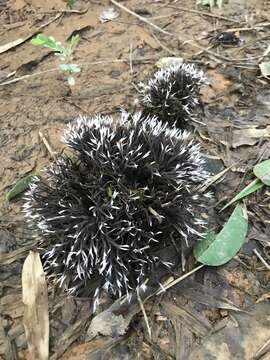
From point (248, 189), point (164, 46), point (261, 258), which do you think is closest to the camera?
point (261, 258)

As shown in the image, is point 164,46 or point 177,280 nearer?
point 177,280

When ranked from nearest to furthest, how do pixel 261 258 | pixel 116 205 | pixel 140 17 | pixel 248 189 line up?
pixel 116 205 → pixel 261 258 → pixel 248 189 → pixel 140 17

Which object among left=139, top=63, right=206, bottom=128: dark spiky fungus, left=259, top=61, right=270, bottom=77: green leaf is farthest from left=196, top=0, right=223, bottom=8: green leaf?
left=139, top=63, right=206, bottom=128: dark spiky fungus

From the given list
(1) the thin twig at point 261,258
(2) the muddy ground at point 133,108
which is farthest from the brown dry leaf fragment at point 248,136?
(1) the thin twig at point 261,258

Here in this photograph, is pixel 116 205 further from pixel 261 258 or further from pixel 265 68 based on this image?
pixel 265 68

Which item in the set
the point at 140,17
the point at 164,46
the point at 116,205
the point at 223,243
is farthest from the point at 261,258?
the point at 140,17

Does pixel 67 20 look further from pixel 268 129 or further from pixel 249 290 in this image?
pixel 249 290

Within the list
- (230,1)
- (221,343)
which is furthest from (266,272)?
(230,1)
